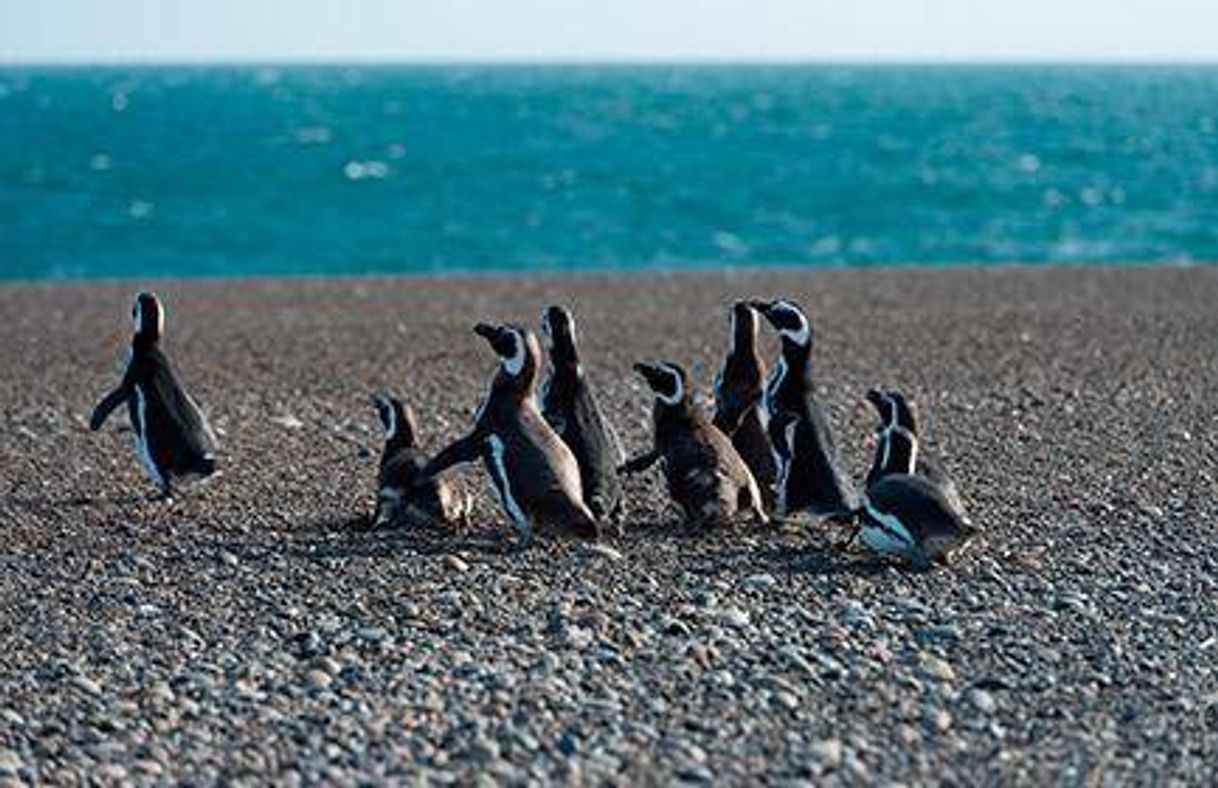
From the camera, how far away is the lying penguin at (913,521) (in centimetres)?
946

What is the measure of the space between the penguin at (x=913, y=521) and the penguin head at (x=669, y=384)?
3.58ft

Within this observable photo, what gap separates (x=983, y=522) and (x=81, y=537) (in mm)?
3873

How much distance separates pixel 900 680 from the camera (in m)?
8.03

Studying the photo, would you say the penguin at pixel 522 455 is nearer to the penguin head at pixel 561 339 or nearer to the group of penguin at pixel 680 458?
the group of penguin at pixel 680 458

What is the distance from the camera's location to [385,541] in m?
10.2

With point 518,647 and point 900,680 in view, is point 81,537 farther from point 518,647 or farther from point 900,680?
point 900,680

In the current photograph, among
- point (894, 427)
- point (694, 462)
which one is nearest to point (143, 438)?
point (694, 462)

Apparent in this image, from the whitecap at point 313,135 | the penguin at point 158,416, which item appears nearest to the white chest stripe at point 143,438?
the penguin at point 158,416

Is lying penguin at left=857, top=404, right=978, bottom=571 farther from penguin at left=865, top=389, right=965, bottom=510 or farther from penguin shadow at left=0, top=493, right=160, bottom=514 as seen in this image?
penguin shadow at left=0, top=493, right=160, bottom=514

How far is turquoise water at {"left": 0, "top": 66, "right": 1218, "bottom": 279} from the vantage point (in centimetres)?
4156

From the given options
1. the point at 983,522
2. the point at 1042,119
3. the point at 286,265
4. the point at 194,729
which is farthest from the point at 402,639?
the point at 1042,119

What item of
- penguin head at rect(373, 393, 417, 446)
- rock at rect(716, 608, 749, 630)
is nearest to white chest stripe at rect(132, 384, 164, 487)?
penguin head at rect(373, 393, 417, 446)

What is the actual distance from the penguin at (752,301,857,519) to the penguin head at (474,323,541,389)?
108 centimetres

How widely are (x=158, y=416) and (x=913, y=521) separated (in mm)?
Result: 3741
